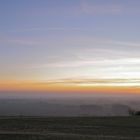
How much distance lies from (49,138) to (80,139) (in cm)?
212

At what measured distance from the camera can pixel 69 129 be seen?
35031 millimetres

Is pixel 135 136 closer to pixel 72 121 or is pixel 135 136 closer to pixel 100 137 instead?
pixel 100 137

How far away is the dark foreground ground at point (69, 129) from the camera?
99.6 ft

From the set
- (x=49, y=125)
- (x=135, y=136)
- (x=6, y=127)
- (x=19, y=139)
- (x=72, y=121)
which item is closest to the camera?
(x=19, y=139)

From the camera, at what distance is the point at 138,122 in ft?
137

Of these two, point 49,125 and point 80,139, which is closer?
point 80,139

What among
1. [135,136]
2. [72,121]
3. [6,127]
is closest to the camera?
[135,136]

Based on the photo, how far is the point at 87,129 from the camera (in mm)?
35438

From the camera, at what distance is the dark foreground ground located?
30361 millimetres

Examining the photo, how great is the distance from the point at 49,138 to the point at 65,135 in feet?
6.31

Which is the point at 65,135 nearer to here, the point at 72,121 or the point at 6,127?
the point at 6,127

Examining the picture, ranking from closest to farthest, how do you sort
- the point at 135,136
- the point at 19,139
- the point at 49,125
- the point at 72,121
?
the point at 19,139 < the point at 135,136 < the point at 49,125 < the point at 72,121

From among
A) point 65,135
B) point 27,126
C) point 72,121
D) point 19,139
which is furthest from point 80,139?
point 72,121

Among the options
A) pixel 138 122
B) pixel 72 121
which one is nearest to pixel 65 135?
pixel 72 121
